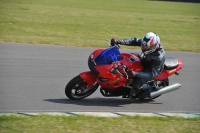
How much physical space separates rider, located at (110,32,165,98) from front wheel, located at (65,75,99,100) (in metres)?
0.74

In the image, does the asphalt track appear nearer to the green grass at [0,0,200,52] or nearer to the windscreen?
the windscreen

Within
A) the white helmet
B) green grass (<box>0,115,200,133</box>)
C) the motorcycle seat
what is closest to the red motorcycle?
the motorcycle seat

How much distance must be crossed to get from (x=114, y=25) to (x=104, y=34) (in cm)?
308

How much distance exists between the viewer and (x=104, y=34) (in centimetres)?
1692

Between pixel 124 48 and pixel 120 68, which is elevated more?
pixel 124 48

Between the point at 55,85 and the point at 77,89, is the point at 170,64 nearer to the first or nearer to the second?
the point at 77,89

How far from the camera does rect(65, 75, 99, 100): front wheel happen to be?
773cm

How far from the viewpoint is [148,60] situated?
8.03 m

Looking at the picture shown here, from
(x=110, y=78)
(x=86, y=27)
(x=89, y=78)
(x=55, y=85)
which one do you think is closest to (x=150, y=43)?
(x=110, y=78)

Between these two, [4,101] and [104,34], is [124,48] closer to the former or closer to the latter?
[104,34]

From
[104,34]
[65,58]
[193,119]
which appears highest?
[104,34]

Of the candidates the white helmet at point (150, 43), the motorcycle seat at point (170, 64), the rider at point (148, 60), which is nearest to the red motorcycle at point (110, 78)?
the motorcycle seat at point (170, 64)

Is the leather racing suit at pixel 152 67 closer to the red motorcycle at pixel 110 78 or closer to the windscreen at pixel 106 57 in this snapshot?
the red motorcycle at pixel 110 78

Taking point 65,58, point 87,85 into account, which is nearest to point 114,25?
point 65,58
